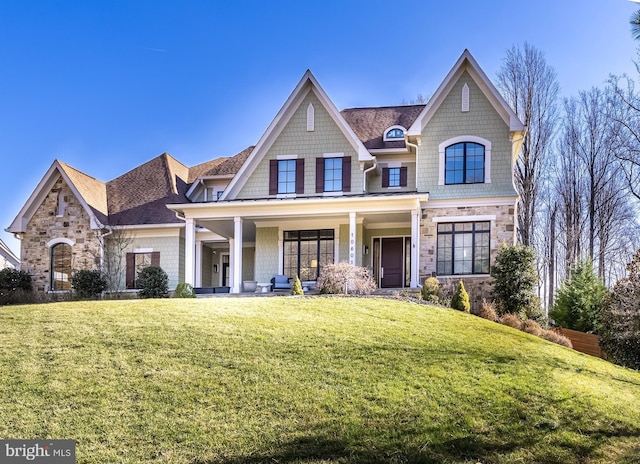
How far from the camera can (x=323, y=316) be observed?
14.3m

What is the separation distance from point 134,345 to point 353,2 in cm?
971

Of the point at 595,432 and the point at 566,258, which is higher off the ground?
the point at 566,258

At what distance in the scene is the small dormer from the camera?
2466 cm

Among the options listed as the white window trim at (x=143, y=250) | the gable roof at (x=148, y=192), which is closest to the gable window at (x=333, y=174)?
the gable roof at (x=148, y=192)

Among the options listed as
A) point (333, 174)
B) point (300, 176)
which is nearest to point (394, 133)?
point (333, 174)

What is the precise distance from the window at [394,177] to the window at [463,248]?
9.04 ft

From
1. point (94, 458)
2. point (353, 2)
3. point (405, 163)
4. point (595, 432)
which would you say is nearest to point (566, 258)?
point (405, 163)

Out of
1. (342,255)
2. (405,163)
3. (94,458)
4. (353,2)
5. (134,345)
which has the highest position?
(353,2)

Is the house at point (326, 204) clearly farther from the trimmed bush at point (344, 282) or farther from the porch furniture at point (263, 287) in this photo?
the trimmed bush at point (344, 282)

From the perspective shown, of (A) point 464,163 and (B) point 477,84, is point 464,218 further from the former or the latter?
(B) point 477,84

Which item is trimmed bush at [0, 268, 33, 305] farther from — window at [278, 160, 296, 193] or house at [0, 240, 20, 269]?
window at [278, 160, 296, 193]

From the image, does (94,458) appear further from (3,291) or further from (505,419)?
(3,291)

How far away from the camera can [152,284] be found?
73.5 feet

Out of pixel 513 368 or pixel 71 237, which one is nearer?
pixel 513 368
